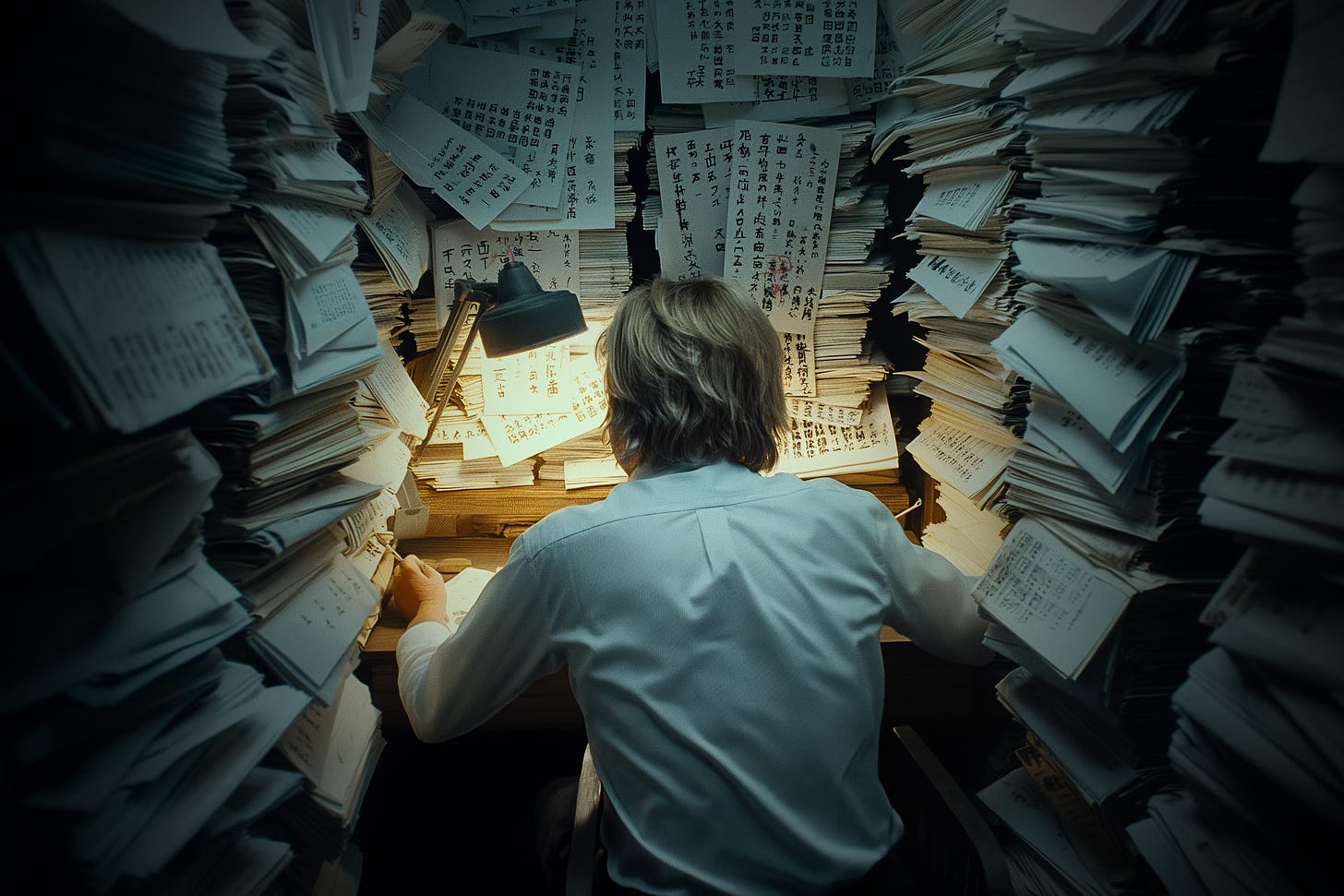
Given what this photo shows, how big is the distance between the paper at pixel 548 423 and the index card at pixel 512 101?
0.43 m

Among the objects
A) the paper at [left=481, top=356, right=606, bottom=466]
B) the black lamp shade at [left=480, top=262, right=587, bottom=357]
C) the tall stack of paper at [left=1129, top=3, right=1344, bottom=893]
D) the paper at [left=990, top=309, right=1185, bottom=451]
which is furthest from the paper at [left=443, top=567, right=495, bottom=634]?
the tall stack of paper at [left=1129, top=3, right=1344, bottom=893]

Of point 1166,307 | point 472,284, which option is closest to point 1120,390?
point 1166,307

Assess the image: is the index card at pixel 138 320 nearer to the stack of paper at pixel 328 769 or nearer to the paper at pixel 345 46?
the paper at pixel 345 46

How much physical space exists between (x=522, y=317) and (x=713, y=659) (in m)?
0.74

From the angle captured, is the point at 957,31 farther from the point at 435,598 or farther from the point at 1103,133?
the point at 435,598

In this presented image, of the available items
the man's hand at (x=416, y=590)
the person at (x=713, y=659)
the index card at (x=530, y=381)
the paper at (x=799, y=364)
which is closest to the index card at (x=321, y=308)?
the person at (x=713, y=659)

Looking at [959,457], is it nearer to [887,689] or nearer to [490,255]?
[887,689]

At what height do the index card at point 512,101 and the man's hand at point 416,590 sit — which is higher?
the index card at point 512,101

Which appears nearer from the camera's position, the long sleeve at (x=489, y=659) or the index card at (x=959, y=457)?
the long sleeve at (x=489, y=659)

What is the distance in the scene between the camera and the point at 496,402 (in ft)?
6.15

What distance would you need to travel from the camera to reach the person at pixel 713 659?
110 centimetres

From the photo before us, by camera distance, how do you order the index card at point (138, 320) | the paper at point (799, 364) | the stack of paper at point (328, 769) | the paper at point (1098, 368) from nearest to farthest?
1. the index card at point (138, 320)
2. the paper at point (1098, 368)
3. the stack of paper at point (328, 769)
4. the paper at point (799, 364)

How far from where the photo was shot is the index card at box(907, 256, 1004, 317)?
147 centimetres

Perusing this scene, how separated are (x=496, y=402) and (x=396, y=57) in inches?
30.6
